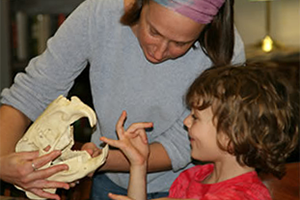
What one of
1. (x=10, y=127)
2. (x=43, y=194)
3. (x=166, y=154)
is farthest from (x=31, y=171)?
(x=166, y=154)

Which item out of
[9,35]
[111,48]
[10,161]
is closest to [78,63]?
[111,48]

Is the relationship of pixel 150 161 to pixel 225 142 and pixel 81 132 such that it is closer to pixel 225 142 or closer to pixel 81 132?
pixel 225 142

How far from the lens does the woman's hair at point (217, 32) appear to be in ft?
4.84

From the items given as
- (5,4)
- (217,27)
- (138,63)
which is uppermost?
(5,4)

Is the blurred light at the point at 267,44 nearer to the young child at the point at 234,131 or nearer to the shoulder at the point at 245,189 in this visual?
the young child at the point at 234,131

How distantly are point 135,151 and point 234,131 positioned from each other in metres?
0.31

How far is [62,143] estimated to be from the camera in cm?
142

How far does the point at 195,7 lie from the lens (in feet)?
4.39

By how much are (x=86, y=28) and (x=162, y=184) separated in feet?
2.03

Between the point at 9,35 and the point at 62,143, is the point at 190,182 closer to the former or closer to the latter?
the point at 62,143

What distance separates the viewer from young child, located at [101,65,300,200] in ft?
4.85

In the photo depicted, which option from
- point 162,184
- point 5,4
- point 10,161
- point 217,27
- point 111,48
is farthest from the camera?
point 5,4

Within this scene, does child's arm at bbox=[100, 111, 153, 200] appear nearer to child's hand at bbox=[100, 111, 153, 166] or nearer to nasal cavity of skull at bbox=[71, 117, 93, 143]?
child's hand at bbox=[100, 111, 153, 166]

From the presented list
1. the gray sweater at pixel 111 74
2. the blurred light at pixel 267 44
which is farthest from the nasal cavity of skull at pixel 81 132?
the gray sweater at pixel 111 74
